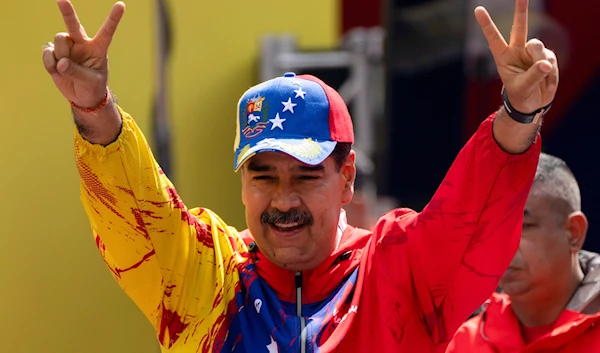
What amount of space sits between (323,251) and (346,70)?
373 centimetres

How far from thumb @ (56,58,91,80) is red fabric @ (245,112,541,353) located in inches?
24.8

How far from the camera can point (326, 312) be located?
2.29 metres

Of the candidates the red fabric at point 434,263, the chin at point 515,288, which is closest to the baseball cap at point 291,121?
the red fabric at point 434,263

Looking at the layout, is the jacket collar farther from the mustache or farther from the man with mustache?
the mustache

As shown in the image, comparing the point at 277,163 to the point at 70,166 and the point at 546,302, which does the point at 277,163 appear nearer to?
the point at 546,302

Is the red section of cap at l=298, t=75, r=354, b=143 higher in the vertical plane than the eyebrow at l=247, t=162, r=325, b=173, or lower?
higher

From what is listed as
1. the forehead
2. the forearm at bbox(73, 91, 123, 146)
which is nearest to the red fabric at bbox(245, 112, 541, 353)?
the forehead

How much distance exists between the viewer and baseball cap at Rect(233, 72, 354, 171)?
7.47 feet

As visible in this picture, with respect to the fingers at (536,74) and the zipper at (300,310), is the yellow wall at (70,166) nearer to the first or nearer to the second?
the zipper at (300,310)

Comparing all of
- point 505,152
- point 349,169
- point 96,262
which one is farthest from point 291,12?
point 505,152

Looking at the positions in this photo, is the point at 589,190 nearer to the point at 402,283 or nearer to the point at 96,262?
the point at 96,262

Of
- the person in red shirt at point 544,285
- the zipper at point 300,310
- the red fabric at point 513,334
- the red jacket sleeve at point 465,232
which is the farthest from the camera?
the person in red shirt at point 544,285

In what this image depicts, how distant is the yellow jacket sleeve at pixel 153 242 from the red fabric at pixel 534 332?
1063mm

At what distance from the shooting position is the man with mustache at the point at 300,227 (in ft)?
6.88
